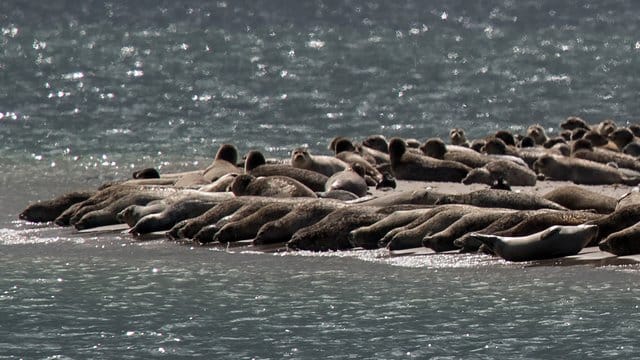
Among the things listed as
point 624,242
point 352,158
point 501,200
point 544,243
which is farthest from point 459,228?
point 352,158

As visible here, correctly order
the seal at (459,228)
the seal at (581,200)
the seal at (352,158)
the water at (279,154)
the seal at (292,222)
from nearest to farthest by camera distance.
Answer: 1. the water at (279,154)
2. the seal at (459,228)
3. the seal at (292,222)
4. the seal at (581,200)
5. the seal at (352,158)

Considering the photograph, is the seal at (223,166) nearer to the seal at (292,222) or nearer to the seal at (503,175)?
the seal at (503,175)

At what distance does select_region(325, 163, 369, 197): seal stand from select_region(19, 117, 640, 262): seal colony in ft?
0.07

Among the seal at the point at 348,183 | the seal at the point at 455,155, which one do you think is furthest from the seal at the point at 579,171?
the seal at the point at 348,183

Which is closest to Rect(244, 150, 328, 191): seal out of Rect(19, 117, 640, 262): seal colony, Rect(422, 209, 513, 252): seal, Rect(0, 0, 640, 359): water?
Rect(19, 117, 640, 262): seal colony

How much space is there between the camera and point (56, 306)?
15.0m

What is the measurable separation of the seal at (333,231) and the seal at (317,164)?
500 centimetres

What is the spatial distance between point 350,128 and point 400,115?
505 centimetres

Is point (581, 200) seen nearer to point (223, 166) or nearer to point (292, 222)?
point (292, 222)

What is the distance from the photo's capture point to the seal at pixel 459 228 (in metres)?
17.0

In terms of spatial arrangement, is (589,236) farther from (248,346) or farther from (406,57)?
(406,57)

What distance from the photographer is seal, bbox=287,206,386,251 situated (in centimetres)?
1778

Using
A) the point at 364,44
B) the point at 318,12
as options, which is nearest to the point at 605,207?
the point at 364,44

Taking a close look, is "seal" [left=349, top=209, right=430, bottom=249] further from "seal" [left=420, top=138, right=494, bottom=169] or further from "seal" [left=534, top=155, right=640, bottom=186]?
"seal" [left=420, top=138, right=494, bottom=169]
